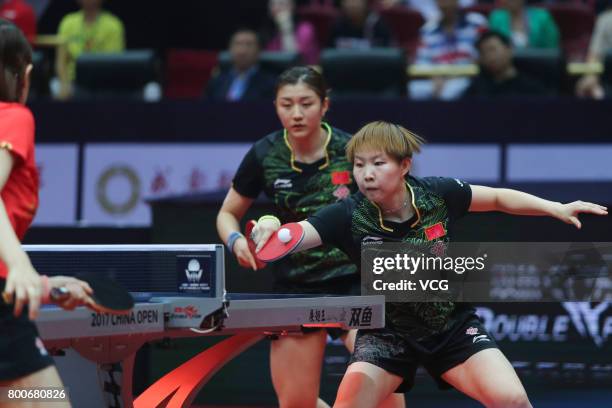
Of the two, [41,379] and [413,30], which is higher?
[413,30]

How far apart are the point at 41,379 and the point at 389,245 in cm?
171

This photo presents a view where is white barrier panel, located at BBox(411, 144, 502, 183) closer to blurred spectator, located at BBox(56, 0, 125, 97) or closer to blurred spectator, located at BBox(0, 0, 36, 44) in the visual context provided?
blurred spectator, located at BBox(56, 0, 125, 97)

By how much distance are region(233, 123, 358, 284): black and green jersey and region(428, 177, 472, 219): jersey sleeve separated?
683 millimetres

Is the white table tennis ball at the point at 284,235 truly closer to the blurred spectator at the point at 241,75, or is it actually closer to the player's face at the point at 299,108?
the player's face at the point at 299,108

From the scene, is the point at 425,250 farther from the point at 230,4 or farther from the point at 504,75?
the point at 230,4

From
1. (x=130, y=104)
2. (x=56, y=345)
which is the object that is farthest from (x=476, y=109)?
(x=56, y=345)

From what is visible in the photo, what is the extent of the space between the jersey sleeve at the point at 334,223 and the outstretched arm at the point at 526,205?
543 mm

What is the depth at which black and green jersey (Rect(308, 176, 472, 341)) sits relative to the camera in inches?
175

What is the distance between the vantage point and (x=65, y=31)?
36.1 ft

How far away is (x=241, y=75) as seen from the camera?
32.5 feet

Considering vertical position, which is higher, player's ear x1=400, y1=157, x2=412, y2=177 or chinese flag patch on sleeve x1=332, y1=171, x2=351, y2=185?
player's ear x1=400, y1=157, x2=412, y2=177

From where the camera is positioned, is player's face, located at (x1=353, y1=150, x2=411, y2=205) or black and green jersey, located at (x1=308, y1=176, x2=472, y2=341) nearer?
player's face, located at (x1=353, y1=150, x2=411, y2=205)

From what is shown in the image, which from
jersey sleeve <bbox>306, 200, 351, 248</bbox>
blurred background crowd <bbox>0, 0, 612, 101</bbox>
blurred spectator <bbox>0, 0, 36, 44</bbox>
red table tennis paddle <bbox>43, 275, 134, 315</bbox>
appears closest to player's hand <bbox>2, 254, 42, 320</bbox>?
red table tennis paddle <bbox>43, 275, 134, 315</bbox>

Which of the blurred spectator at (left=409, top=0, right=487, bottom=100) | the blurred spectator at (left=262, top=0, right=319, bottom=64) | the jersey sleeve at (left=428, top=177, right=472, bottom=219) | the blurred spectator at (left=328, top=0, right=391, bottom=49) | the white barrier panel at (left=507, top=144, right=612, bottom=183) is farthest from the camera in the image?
the blurred spectator at (left=262, top=0, right=319, bottom=64)
